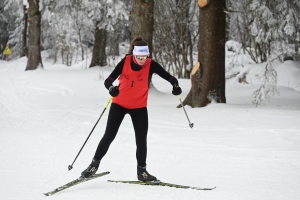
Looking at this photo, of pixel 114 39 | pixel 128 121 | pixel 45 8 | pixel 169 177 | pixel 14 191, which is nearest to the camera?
pixel 14 191

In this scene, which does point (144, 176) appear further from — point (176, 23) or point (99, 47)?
point (176, 23)

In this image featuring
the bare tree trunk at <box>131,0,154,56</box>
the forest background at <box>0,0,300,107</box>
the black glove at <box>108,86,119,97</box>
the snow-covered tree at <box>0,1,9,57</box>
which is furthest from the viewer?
the snow-covered tree at <box>0,1,9,57</box>

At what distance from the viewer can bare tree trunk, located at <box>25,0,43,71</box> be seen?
2153cm

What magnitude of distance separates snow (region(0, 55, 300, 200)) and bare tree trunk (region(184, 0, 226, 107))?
1.24ft

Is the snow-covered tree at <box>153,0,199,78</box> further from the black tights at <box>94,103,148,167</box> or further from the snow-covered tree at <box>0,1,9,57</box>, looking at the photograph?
the snow-covered tree at <box>0,1,9,57</box>

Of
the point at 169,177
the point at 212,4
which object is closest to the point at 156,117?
the point at 212,4

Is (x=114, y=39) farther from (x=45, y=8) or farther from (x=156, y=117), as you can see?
(x=156, y=117)

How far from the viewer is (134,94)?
187 inches

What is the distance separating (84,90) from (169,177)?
11.1 meters

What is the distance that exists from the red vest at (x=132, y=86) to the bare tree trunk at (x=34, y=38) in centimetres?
1786

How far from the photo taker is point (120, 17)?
1895 cm

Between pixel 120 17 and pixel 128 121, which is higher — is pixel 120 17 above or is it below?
above

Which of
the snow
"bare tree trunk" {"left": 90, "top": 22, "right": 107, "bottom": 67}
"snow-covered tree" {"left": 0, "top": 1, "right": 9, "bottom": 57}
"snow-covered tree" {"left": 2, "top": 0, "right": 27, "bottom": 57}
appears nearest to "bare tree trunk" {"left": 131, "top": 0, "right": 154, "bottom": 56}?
the snow

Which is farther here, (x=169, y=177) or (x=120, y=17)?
(x=120, y=17)
